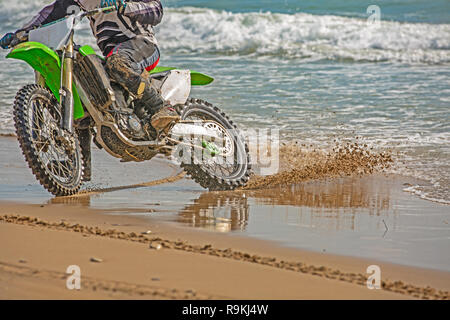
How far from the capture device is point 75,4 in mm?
6297

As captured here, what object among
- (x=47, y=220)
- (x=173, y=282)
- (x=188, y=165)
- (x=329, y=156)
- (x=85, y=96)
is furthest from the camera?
(x=329, y=156)

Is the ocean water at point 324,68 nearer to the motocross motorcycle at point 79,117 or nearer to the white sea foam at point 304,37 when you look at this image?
the white sea foam at point 304,37

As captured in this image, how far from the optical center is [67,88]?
5.86 meters

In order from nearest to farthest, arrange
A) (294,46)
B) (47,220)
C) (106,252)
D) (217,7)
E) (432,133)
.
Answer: (106,252)
(47,220)
(432,133)
(294,46)
(217,7)

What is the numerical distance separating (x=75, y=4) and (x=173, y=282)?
3362 millimetres

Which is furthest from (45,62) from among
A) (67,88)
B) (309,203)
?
(309,203)

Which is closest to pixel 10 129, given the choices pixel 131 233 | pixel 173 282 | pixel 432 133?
pixel 432 133

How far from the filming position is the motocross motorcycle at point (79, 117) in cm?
572

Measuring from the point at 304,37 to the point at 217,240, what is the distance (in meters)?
15.0

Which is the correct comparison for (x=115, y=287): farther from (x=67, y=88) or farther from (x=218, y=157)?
(x=218, y=157)

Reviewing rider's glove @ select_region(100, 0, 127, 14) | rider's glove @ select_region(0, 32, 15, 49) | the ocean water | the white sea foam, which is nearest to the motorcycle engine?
rider's glove @ select_region(100, 0, 127, 14)

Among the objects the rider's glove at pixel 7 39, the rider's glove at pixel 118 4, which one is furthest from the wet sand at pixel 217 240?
the rider's glove at pixel 118 4

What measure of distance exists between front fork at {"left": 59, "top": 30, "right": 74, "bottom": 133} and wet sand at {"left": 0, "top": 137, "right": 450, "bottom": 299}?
1.98 ft
